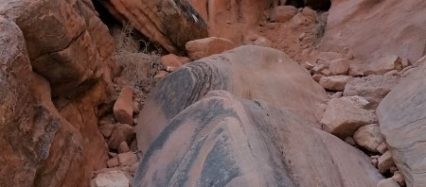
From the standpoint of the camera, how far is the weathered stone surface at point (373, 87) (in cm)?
290

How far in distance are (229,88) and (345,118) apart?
0.55 meters

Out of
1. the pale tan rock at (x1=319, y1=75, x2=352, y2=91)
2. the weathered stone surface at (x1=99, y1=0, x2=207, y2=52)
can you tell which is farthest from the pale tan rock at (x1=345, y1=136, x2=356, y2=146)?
the weathered stone surface at (x1=99, y1=0, x2=207, y2=52)

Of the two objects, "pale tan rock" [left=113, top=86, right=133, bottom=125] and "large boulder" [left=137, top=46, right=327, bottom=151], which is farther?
"pale tan rock" [left=113, top=86, right=133, bottom=125]

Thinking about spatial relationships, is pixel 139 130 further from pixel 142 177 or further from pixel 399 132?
pixel 399 132

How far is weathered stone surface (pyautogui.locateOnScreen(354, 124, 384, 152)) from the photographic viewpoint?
2418 millimetres

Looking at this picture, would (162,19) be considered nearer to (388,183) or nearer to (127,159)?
(127,159)

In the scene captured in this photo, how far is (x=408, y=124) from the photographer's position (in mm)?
2207

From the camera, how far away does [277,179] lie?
172 centimetres

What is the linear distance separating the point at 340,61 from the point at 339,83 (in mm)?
320

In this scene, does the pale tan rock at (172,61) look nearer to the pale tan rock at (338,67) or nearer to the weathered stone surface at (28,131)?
the pale tan rock at (338,67)

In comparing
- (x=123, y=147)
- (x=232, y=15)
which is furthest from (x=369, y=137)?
(x=232, y=15)

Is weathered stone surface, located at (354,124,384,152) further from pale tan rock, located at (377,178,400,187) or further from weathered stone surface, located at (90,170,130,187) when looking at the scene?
weathered stone surface, located at (90,170,130,187)

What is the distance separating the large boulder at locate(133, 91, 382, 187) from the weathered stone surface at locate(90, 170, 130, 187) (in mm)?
163

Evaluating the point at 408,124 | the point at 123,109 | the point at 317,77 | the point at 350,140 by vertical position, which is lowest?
the point at 317,77
